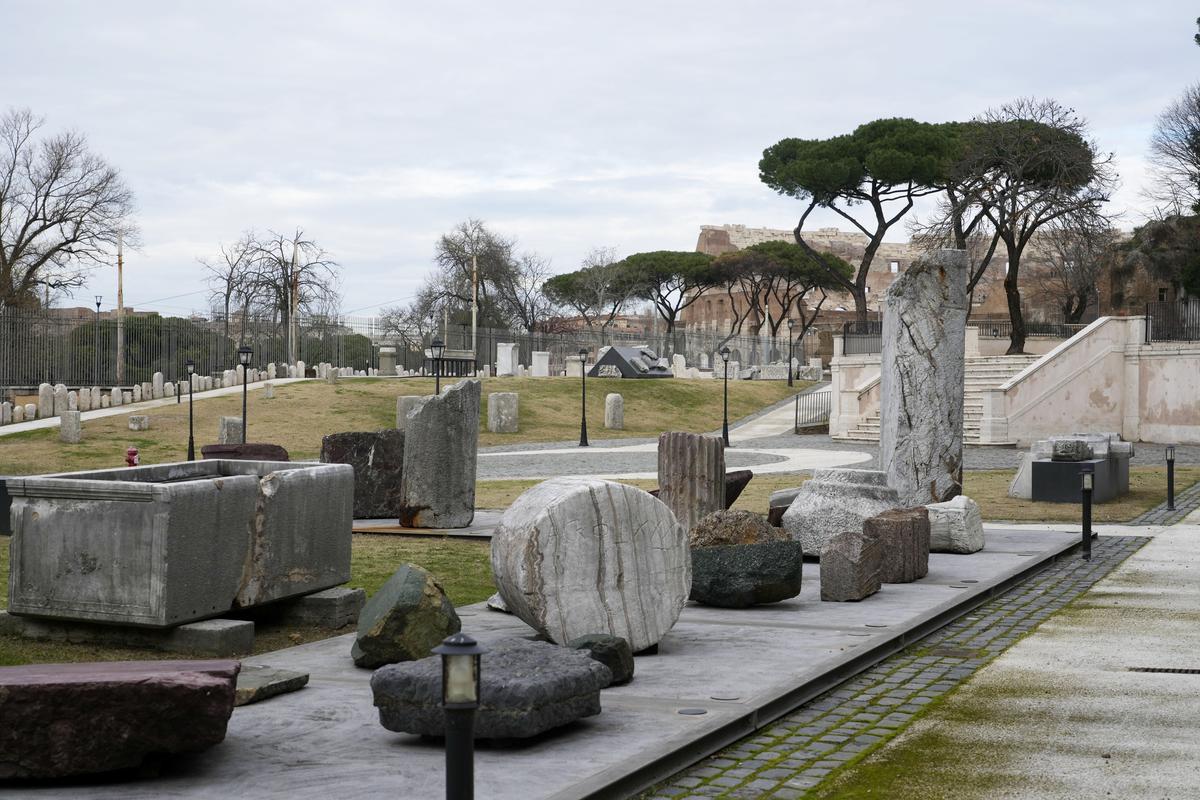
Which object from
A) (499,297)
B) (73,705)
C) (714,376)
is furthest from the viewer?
(499,297)

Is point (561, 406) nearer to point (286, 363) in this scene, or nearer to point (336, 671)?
point (286, 363)

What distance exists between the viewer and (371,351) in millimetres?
57656

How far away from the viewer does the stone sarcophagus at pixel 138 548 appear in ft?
24.3

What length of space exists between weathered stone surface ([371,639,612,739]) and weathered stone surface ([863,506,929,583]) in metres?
5.47

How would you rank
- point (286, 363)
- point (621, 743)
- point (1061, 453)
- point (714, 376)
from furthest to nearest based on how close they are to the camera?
1. point (714, 376)
2. point (286, 363)
3. point (1061, 453)
4. point (621, 743)

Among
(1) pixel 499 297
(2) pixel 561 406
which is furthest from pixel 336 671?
(1) pixel 499 297

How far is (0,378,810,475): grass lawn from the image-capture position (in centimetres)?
3092

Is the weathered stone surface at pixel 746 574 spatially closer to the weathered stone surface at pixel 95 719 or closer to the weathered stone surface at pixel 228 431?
the weathered stone surface at pixel 95 719

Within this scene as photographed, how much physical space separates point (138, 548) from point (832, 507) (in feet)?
23.0

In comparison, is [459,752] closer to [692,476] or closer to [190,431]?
[692,476]

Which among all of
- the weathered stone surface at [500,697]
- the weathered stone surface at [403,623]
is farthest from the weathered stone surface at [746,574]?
the weathered stone surface at [500,697]

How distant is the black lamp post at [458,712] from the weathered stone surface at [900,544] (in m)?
7.31

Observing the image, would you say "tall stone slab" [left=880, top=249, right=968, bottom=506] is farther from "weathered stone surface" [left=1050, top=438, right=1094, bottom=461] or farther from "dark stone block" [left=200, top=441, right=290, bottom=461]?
→ "dark stone block" [left=200, top=441, right=290, bottom=461]

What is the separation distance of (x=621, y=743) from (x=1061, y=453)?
569 inches
